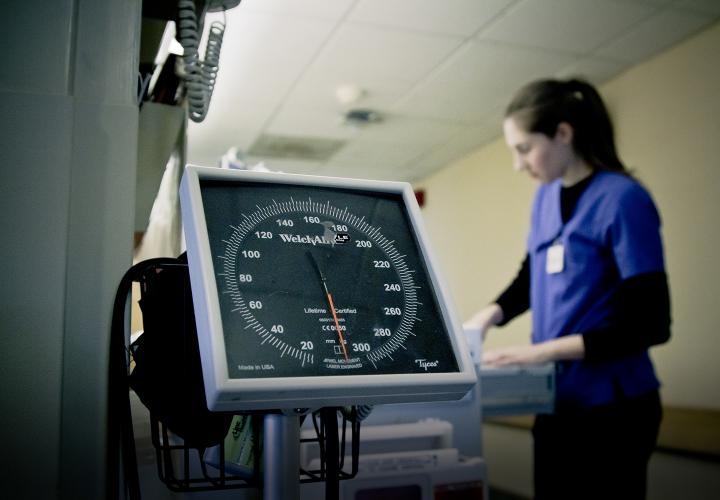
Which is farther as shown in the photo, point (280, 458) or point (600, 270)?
point (600, 270)

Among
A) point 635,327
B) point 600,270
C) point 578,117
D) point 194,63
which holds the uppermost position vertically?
point 578,117

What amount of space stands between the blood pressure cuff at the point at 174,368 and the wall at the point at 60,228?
4cm

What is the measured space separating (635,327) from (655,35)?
85.3 inches

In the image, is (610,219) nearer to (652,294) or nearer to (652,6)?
(652,294)

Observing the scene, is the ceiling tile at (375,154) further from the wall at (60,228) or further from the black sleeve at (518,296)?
the wall at (60,228)

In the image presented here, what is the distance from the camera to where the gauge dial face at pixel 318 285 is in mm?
518

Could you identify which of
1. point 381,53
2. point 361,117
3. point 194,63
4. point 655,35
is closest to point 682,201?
point 655,35

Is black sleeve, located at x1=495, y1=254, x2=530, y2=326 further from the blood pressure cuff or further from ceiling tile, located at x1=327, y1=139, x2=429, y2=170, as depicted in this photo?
ceiling tile, located at x1=327, y1=139, x2=429, y2=170

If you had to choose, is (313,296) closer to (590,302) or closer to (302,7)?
(590,302)

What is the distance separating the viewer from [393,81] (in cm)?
341

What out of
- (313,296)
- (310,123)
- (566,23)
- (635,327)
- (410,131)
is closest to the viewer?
(313,296)

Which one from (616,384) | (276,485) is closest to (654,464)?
(616,384)

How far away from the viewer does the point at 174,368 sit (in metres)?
0.59

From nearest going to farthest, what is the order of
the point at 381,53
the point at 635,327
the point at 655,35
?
the point at 635,327 < the point at 655,35 < the point at 381,53
